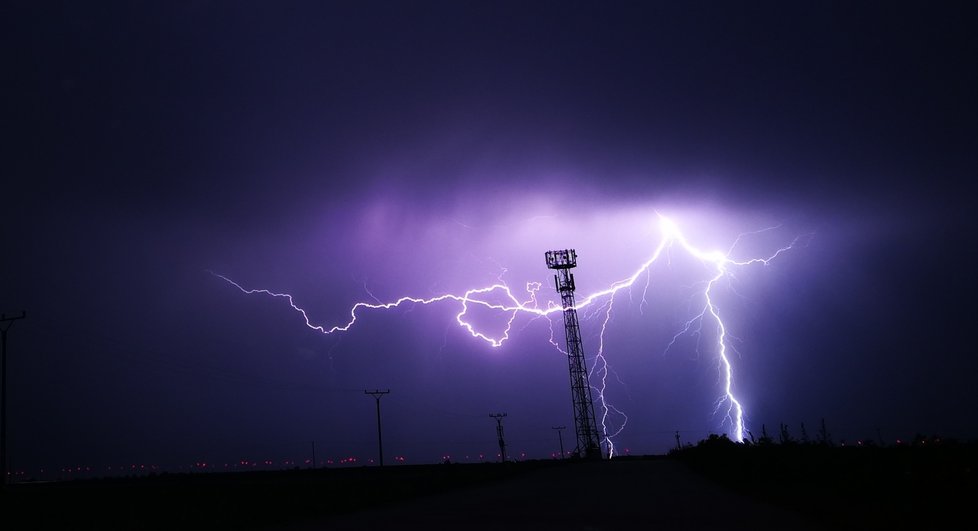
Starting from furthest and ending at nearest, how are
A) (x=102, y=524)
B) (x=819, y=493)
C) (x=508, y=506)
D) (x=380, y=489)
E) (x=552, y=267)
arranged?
(x=552, y=267), (x=380, y=489), (x=508, y=506), (x=819, y=493), (x=102, y=524)

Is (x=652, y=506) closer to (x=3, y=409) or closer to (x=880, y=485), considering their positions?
(x=880, y=485)

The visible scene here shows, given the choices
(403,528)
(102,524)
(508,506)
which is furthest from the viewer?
(508,506)

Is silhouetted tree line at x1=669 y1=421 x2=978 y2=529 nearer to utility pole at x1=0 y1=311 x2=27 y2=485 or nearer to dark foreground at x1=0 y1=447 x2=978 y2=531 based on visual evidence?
dark foreground at x1=0 y1=447 x2=978 y2=531

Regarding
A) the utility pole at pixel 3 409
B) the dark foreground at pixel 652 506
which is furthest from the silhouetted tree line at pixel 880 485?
the utility pole at pixel 3 409

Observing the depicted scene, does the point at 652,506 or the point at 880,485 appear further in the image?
the point at 652,506

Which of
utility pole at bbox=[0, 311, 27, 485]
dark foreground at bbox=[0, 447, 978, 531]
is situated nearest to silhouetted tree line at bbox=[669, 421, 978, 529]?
dark foreground at bbox=[0, 447, 978, 531]

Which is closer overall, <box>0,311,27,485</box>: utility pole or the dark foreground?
the dark foreground

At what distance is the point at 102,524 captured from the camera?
12.4 metres

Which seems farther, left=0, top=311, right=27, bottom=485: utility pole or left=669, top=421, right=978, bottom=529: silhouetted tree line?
left=0, top=311, right=27, bottom=485: utility pole

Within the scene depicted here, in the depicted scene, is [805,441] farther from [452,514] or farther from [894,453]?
[452,514]

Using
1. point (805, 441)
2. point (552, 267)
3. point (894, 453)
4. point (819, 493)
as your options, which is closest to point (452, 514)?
point (819, 493)

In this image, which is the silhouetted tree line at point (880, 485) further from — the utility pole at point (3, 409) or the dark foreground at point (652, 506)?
the utility pole at point (3, 409)

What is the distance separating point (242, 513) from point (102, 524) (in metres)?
2.60

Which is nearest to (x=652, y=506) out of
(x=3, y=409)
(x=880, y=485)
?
(x=880, y=485)
